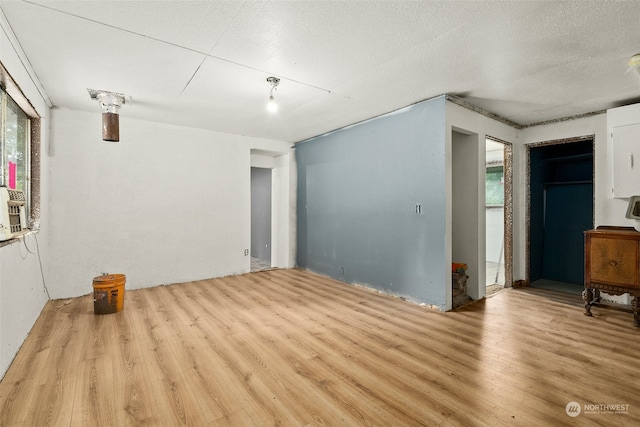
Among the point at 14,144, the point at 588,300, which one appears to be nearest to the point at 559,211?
the point at 588,300

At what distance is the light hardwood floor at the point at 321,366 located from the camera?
1.80m

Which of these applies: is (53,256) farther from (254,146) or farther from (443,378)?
(443,378)

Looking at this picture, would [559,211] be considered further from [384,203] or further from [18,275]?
[18,275]

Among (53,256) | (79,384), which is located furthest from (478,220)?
(53,256)

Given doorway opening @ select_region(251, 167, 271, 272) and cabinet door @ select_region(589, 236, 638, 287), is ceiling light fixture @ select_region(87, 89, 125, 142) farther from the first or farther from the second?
cabinet door @ select_region(589, 236, 638, 287)

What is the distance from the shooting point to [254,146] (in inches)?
225

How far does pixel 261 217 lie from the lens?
752 centimetres

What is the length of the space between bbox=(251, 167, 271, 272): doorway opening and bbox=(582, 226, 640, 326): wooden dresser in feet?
18.2

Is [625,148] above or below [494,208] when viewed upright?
above

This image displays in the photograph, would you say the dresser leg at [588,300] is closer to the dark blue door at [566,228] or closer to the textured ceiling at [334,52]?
the dark blue door at [566,228]

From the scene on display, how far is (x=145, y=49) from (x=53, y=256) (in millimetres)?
3258

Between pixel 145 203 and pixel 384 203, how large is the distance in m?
3.74

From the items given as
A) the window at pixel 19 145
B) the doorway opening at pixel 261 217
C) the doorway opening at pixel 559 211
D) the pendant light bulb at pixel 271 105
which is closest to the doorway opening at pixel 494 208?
the doorway opening at pixel 559 211

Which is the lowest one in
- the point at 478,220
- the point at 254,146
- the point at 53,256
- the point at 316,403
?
the point at 316,403
